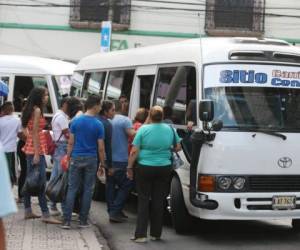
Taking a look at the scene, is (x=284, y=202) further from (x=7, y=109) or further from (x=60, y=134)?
(x=7, y=109)

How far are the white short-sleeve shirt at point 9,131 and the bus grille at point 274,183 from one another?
4.01 metres

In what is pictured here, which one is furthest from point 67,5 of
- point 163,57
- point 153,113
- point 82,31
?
point 153,113

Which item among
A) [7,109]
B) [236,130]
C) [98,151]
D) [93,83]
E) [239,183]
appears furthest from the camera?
[93,83]

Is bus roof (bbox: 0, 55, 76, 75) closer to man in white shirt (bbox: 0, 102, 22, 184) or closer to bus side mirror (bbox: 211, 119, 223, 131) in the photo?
man in white shirt (bbox: 0, 102, 22, 184)

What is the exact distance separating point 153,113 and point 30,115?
183 cm

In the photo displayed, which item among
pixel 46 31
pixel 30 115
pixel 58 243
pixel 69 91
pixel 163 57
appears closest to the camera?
pixel 58 243

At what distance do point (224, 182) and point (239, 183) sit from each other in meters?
0.19

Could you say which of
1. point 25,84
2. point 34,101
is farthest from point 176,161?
point 25,84

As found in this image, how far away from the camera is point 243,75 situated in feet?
27.7

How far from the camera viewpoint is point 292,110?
865 cm

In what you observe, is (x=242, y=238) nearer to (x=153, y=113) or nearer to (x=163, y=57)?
(x=153, y=113)

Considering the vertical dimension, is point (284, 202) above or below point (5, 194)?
below

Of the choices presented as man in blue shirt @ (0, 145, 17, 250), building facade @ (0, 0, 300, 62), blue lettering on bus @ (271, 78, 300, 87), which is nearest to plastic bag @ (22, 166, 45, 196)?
blue lettering on bus @ (271, 78, 300, 87)

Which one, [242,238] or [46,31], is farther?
[46,31]
